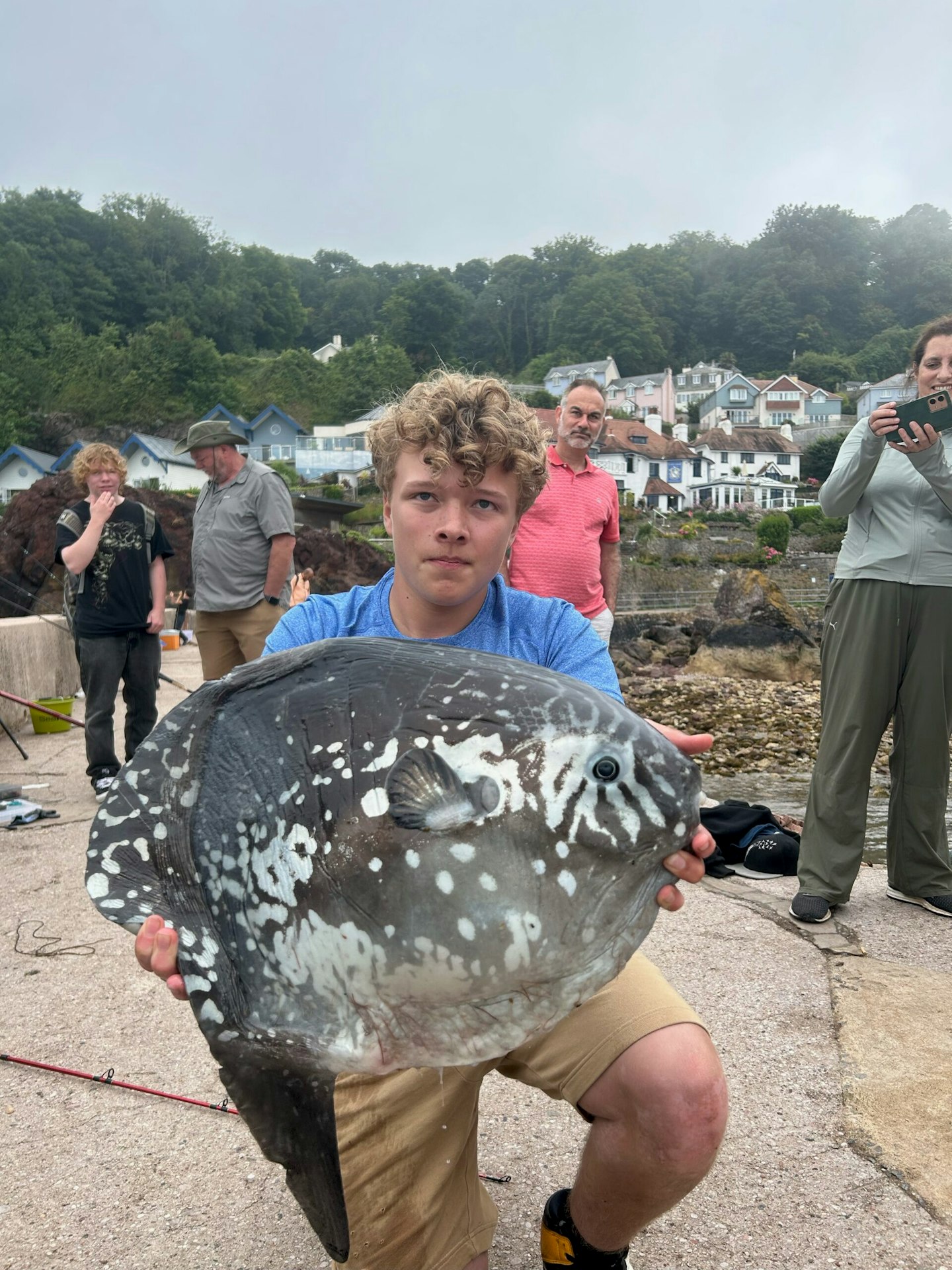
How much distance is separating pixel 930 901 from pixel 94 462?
17.1 feet

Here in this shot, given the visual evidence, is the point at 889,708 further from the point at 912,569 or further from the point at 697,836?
the point at 697,836

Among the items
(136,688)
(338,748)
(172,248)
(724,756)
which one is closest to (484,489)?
(338,748)

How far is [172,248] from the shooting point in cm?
9631

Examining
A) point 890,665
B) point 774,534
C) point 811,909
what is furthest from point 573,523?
point 774,534

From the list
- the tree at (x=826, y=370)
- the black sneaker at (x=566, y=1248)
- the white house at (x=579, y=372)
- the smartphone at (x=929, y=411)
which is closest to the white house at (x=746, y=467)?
the white house at (x=579, y=372)

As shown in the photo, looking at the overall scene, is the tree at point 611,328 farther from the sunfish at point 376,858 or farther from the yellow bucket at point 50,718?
the sunfish at point 376,858

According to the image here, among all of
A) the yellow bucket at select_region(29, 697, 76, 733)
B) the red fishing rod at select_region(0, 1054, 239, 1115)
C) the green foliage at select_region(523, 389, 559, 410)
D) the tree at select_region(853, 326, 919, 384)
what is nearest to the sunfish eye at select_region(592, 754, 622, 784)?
the red fishing rod at select_region(0, 1054, 239, 1115)

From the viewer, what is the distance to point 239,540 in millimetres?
5984

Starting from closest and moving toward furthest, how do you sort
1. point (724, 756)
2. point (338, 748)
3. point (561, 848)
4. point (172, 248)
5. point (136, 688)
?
point (561, 848) → point (338, 748) → point (136, 688) → point (724, 756) → point (172, 248)

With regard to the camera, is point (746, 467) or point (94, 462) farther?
point (746, 467)

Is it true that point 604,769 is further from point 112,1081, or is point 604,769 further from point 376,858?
point 112,1081

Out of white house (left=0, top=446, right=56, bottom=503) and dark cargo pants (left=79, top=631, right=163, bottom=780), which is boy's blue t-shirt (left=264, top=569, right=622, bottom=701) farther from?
white house (left=0, top=446, right=56, bottom=503)

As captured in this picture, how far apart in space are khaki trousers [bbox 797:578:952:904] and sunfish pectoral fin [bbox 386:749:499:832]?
3.08 metres

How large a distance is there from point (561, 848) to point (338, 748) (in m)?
0.35
